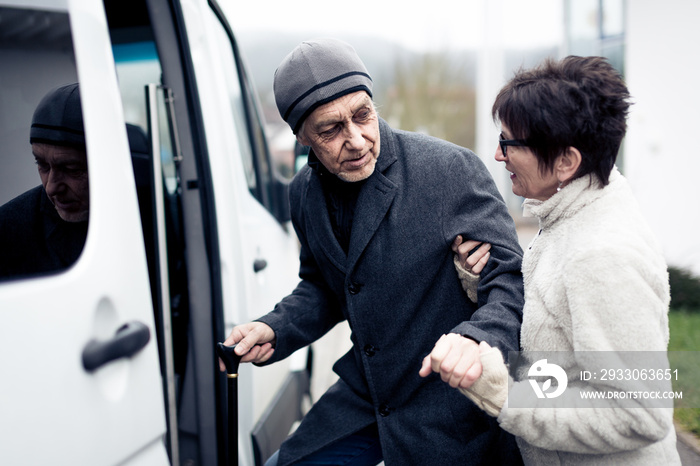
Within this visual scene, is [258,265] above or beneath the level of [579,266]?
beneath

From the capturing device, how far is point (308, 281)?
78.3 inches

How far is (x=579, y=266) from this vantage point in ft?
4.02

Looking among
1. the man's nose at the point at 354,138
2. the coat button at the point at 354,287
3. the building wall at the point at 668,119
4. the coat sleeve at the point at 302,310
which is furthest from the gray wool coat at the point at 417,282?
the building wall at the point at 668,119

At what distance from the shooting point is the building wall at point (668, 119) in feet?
19.3

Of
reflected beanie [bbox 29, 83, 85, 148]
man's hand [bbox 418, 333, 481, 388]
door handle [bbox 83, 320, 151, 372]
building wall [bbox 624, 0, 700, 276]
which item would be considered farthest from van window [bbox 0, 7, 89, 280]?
building wall [bbox 624, 0, 700, 276]

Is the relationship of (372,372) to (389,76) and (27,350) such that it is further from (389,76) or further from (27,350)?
(389,76)

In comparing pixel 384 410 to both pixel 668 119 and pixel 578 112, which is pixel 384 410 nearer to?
pixel 578 112

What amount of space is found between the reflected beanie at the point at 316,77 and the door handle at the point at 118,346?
710mm

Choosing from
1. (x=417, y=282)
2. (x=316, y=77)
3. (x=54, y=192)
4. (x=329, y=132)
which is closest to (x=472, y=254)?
(x=417, y=282)

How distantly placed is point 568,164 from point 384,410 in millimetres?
855

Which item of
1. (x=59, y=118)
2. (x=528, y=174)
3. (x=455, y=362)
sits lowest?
(x=455, y=362)

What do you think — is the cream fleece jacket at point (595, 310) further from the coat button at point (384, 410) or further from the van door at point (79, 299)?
the van door at point (79, 299)

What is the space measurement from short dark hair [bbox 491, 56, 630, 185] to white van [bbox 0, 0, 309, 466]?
0.93 metres

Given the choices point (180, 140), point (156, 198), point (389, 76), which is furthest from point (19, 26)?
point (389, 76)
